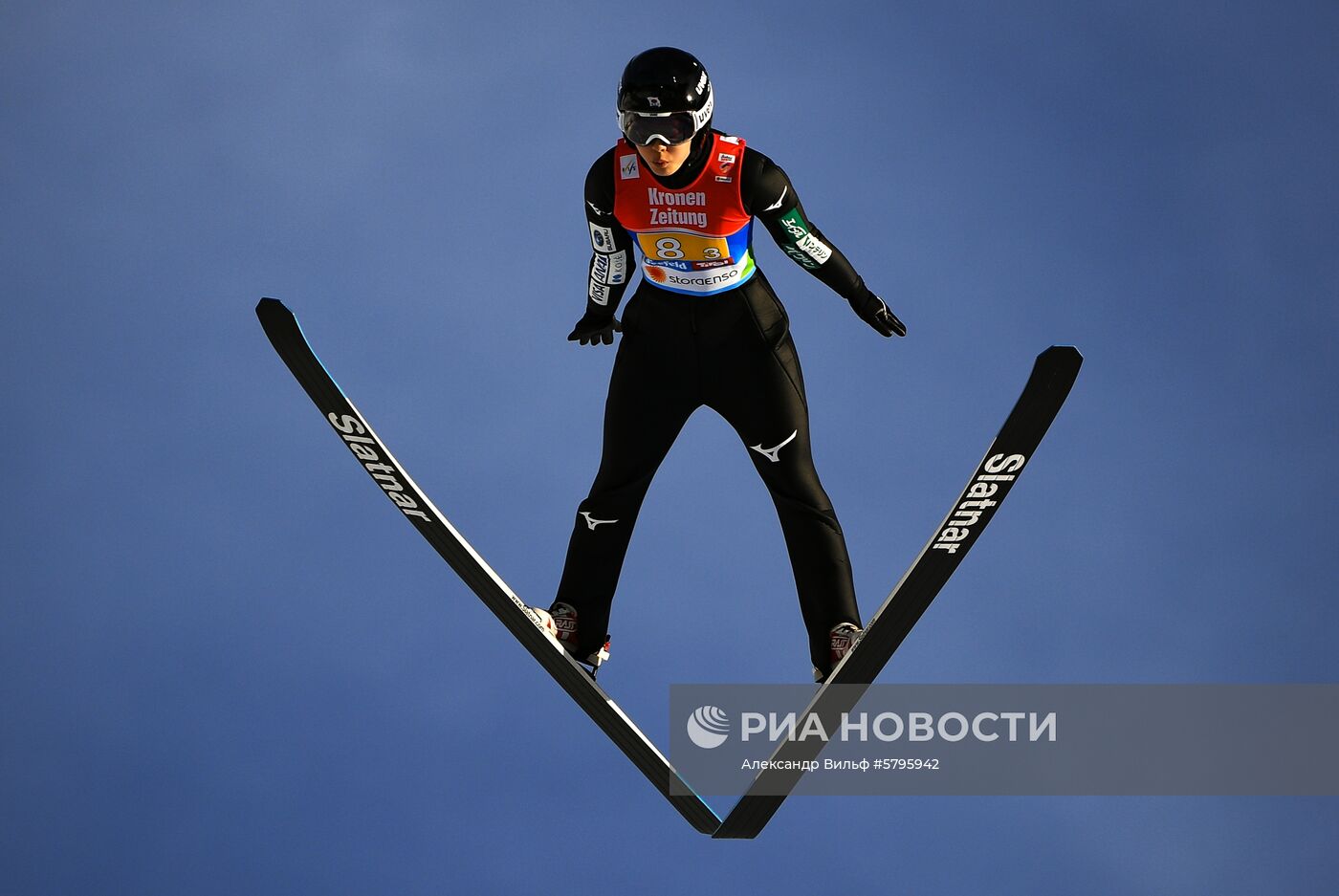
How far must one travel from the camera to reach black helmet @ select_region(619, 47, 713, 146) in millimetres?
5586

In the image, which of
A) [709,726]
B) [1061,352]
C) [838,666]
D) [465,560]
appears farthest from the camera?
[709,726]

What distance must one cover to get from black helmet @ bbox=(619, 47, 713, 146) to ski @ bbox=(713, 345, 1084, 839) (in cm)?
133

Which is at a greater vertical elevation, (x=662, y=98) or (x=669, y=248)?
(x=662, y=98)

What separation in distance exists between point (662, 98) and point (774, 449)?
4.35ft

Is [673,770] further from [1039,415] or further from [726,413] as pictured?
[1039,415]

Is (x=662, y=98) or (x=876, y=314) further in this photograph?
(x=876, y=314)

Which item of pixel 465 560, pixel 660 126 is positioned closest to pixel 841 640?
pixel 465 560

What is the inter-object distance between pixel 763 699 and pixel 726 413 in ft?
6.48

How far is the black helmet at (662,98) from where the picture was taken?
5586mm

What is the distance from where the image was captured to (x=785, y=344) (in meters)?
6.17

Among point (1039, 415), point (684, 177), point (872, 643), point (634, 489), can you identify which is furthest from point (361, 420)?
point (1039, 415)

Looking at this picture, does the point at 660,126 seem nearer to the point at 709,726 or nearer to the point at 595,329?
the point at 595,329

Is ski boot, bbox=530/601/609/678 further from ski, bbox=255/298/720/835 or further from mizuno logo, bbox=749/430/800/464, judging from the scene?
mizuno logo, bbox=749/430/800/464

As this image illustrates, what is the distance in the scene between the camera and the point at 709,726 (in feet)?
25.1
